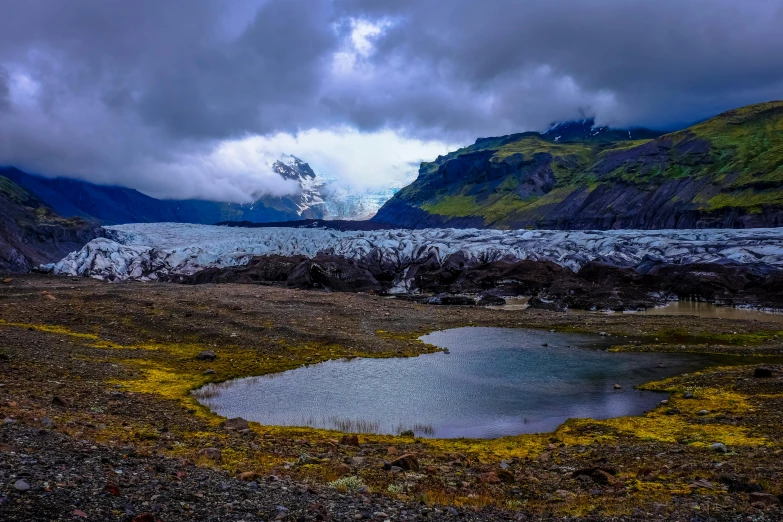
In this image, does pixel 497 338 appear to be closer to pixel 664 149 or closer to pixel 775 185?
pixel 775 185

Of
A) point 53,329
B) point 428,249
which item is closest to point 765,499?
point 53,329

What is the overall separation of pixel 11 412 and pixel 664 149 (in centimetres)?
18294

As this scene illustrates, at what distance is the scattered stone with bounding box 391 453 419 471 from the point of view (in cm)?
1190

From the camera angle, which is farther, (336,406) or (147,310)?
(147,310)

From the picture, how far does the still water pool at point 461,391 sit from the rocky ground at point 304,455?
1.34m

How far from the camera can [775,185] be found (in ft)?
391

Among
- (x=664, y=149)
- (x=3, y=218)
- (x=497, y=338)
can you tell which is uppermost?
Answer: (x=664, y=149)

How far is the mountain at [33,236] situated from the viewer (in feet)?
230

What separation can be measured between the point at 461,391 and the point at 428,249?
60.9 meters

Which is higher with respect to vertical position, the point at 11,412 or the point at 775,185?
the point at 775,185

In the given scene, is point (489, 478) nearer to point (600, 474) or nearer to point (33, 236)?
point (600, 474)

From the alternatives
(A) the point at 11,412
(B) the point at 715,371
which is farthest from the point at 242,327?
(B) the point at 715,371

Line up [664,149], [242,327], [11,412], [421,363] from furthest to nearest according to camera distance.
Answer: [664,149], [242,327], [421,363], [11,412]

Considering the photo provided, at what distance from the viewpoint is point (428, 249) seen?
82.3 metres
